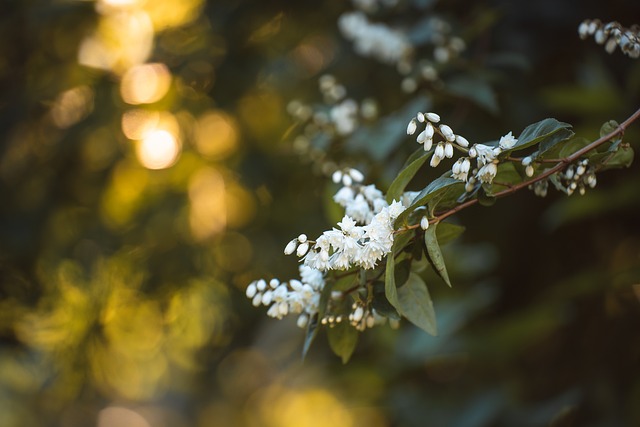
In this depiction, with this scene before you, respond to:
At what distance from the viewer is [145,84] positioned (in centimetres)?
190

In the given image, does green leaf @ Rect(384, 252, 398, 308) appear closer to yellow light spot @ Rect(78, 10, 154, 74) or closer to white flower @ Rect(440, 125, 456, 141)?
white flower @ Rect(440, 125, 456, 141)

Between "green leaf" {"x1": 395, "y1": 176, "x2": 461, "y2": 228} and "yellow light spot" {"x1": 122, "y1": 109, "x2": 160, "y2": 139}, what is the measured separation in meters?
1.47

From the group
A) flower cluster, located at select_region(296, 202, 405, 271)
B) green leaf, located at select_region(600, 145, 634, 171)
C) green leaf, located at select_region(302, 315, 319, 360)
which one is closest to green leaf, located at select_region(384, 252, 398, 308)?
flower cluster, located at select_region(296, 202, 405, 271)

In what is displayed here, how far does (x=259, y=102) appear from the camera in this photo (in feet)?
6.48

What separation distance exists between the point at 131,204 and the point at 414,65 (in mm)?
1126

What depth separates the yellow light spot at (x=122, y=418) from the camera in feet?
12.4

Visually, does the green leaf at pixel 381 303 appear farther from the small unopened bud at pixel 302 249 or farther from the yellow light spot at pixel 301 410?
the yellow light spot at pixel 301 410

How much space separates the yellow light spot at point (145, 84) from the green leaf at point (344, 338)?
4.46ft

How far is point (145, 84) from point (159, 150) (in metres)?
0.22

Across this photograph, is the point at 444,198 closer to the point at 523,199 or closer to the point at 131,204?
the point at 523,199

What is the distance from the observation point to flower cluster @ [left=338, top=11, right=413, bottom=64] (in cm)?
129

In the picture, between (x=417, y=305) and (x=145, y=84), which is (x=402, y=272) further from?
(x=145, y=84)

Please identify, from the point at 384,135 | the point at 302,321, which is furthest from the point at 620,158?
the point at 384,135

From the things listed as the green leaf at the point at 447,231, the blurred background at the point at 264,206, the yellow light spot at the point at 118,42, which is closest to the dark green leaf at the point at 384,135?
the blurred background at the point at 264,206
